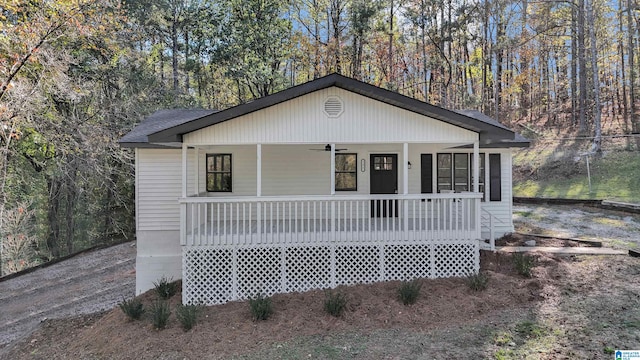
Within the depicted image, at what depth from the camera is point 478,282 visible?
722 cm

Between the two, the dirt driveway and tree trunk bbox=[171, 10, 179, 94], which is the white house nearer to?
the dirt driveway

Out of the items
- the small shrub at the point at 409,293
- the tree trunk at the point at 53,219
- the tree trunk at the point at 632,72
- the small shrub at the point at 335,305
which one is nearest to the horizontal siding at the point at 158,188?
the small shrub at the point at 335,305

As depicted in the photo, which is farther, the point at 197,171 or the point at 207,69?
the point at 207,69

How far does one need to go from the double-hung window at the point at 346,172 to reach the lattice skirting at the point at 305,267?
7.69 ft

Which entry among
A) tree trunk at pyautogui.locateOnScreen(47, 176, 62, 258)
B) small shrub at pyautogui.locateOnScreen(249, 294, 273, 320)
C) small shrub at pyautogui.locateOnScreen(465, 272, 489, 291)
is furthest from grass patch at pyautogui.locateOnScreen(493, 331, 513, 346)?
tree trunk at pyautogui.locateOnScreen(47, 176, 62, 258)

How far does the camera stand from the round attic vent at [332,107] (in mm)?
7875

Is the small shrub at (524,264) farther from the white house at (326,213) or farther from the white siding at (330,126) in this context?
the white siding at (330,126)

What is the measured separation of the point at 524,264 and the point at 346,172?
16.0 feet

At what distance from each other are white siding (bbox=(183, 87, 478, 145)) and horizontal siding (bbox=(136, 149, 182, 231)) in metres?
1.99

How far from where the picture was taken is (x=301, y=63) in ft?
75.0

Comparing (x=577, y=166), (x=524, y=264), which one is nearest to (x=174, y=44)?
(x=524, y=264)

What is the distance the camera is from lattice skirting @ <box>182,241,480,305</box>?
7863mm

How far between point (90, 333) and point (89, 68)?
11.6 metres

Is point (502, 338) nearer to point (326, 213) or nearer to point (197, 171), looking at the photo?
point (326, 213)
